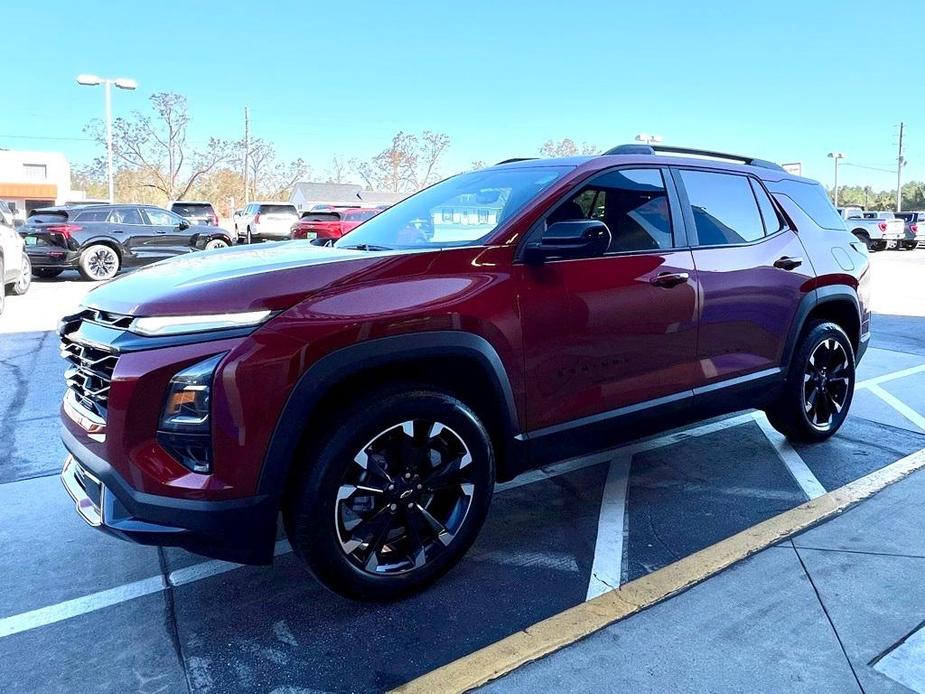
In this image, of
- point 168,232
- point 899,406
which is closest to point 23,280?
point 168,232

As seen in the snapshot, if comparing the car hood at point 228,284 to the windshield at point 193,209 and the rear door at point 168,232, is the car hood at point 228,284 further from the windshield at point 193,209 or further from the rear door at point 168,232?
the windshield at point 193,209

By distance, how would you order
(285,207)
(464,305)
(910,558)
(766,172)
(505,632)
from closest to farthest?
(505,632)
(464,305)
(910,558)
(766,172)
(285,207)

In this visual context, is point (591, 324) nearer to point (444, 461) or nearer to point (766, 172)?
point (444, 461)

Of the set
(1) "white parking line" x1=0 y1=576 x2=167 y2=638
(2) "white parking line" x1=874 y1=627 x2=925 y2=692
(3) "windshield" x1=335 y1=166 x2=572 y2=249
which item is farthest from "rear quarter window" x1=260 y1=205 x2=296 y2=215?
(2) "white parking line" x1=874 y1=627 x2=925 y2=692

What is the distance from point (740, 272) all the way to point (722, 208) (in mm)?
388

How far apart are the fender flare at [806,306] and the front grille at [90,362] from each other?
3.61 metres

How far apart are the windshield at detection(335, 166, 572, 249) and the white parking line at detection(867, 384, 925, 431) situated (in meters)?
3.72

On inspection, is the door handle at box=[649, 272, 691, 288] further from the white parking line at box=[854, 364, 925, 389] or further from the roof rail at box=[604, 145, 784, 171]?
the white parking line at box=[854, 364, 925, 389]

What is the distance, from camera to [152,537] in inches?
93.7

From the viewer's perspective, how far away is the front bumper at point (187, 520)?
7.72 ft

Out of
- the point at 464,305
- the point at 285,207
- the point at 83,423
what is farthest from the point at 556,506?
the point at 285,207

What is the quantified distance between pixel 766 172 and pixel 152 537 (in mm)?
3993

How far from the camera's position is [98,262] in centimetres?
1421

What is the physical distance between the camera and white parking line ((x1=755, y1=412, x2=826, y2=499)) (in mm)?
3961
